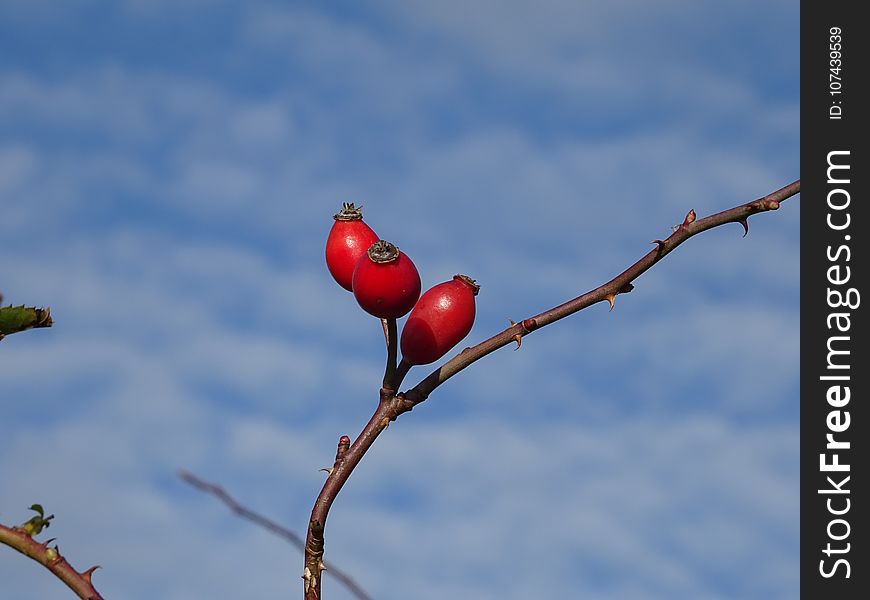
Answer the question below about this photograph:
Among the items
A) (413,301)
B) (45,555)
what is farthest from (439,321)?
(45,555)

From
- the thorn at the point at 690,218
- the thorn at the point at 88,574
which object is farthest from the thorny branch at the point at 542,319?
the thorn at the point at 88,574

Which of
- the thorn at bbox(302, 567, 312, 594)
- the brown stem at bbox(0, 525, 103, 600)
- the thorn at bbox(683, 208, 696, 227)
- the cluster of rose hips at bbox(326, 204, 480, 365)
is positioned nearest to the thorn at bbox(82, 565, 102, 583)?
the brown stem at bbox(0, 525, 103, 600)

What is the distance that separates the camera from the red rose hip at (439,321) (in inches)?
92.4

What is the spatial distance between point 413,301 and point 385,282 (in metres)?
0.10

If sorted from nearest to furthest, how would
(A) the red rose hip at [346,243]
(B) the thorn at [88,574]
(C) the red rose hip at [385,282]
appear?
(B) the thorn at [88,574] < (C) the red rose hip at [385,282] < (A) the red rose hip at [346,243]

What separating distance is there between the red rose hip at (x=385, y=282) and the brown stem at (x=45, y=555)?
2.80ft

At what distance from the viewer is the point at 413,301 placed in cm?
241

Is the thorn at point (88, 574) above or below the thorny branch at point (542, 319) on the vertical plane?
below

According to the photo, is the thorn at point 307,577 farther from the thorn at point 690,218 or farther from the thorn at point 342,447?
the thorn at point 690,218

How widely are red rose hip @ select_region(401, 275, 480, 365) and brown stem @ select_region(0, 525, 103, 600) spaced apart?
0.85 meters

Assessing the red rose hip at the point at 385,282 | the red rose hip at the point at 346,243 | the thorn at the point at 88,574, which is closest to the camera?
the thorn at the point at 88,574

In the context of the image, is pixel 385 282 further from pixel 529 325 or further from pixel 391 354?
pixel 529 325
